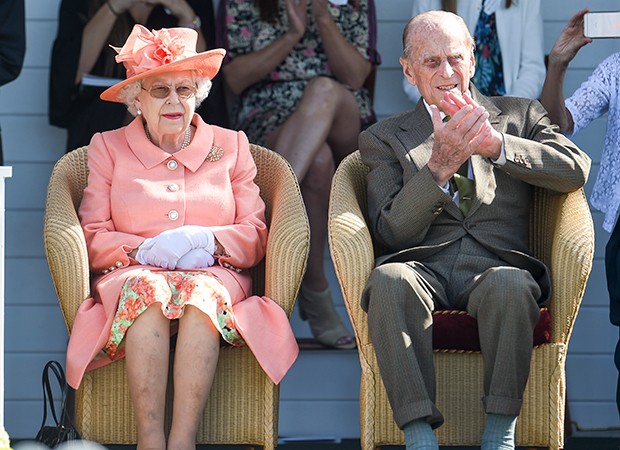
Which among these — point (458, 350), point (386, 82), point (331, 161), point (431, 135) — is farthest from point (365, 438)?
point (386, 82)

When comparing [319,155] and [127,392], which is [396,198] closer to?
[127,392]

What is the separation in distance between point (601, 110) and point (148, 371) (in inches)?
73.8

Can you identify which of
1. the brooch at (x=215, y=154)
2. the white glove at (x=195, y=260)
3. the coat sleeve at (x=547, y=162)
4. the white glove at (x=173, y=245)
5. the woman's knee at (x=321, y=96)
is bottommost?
the white glove at (x=195, y=260)

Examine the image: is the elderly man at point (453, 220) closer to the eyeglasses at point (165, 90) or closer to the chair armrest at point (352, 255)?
the chair armrest at point (352, 255)

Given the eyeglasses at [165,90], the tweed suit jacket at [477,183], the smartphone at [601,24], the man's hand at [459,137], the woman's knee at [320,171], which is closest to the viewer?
the man's hand at [459,137]

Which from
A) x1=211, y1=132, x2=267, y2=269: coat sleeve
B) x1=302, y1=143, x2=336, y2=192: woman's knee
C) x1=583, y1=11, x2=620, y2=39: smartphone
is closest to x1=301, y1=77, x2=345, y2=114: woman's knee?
x1=302, y1=143, x2=336, y2=192: woman's knee

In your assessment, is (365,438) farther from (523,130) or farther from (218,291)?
(523,130)

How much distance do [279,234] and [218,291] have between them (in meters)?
0.31

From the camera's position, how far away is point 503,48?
5.06m

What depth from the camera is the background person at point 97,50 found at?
16.8 ft

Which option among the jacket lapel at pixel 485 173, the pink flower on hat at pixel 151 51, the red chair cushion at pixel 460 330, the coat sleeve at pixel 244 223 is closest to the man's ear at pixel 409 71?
the jacket lapel at pixel 485 173

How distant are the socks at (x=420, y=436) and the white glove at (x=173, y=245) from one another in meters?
0.85

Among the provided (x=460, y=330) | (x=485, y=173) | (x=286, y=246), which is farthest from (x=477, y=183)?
(x=286, y=246)

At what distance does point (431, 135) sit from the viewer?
414 centimetres
